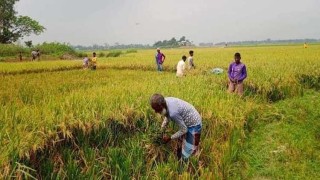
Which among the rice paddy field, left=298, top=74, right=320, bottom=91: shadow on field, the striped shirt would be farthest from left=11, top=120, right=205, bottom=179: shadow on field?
left=298, top=74, right=320, bottom=91: shadow on field

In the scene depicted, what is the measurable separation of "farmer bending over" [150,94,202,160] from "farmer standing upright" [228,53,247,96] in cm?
447

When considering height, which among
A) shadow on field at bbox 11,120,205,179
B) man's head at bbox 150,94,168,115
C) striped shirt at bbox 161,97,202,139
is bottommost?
shadow on field at bbox 11,120,205,179

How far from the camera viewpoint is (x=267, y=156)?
6.28m

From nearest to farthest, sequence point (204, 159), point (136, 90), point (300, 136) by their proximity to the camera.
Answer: point (204, 159)
point (300, 136)
point (136, 90)

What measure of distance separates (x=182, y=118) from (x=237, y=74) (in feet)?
16.2

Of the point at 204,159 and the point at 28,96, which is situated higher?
the point at 28,96

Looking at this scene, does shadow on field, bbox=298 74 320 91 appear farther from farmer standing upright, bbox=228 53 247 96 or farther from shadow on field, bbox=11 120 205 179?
shadow on field, bbox=11 120 205 179

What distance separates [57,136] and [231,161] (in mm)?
2923

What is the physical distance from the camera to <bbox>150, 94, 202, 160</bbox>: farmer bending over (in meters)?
4.83

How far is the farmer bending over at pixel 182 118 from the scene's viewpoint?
483 centimetres

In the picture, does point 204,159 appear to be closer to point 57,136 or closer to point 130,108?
point 130,108

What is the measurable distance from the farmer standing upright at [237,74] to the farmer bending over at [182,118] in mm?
4473

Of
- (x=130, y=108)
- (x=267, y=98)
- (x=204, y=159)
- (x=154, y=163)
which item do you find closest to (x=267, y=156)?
(x=204, y=159)

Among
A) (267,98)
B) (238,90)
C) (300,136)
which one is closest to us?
(300,136)
